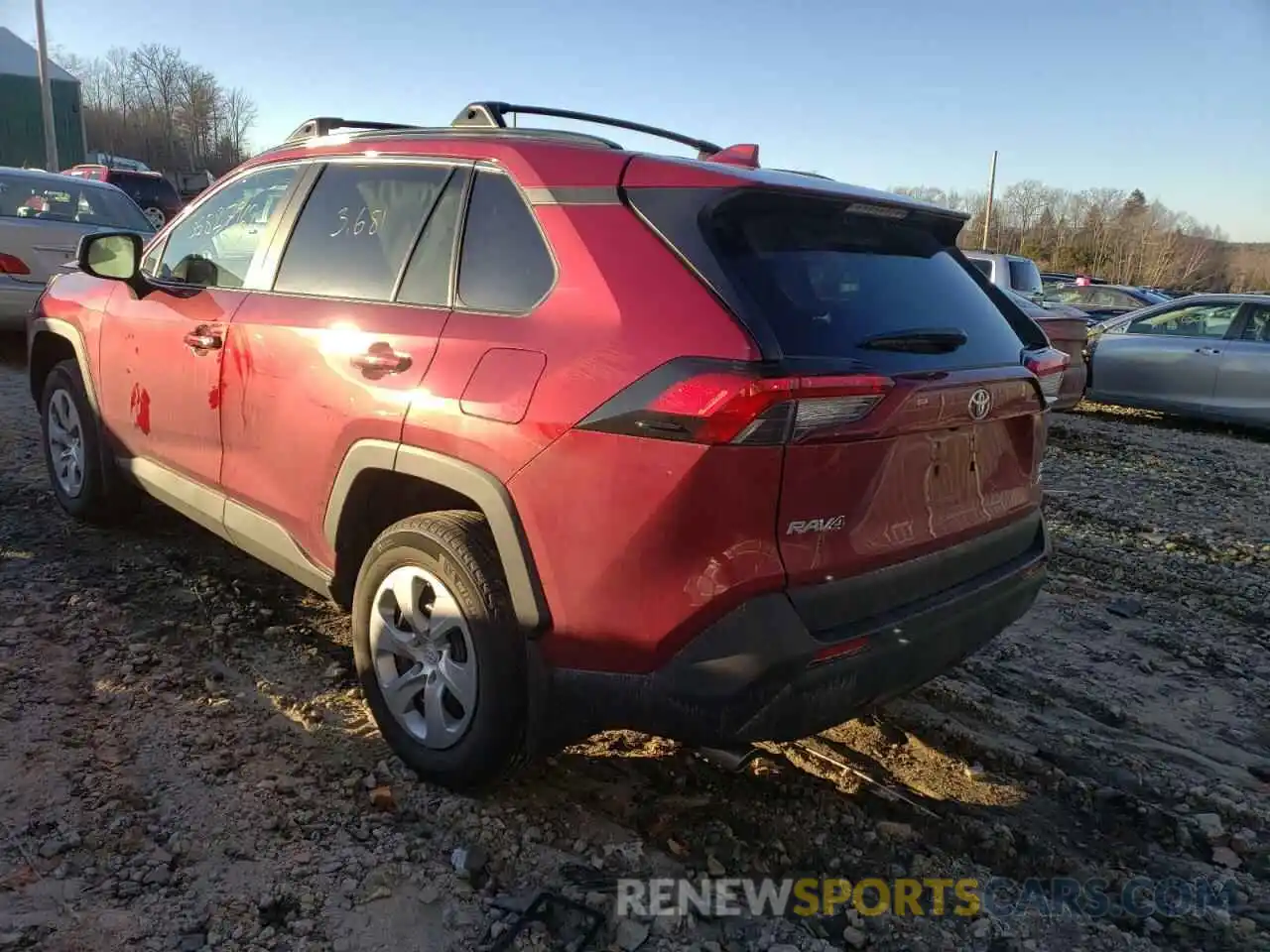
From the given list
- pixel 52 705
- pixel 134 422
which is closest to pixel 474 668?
pixel 52 705

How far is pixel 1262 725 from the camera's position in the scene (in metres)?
3.43

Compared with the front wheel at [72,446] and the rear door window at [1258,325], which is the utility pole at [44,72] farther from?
the rear door window at [1258,325]

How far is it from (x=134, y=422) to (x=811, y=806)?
3.24m

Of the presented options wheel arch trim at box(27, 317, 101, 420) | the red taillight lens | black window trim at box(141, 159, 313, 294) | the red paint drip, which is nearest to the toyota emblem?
black window trim at box(141, 159, 313, 294)

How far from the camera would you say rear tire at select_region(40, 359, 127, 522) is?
175 inches

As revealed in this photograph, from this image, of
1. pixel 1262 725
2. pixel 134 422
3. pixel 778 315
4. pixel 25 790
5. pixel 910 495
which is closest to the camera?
pixel 778 315

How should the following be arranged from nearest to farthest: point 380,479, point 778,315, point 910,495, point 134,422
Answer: point 778,315 → point 910,495 → point 380,479 → point 134,422

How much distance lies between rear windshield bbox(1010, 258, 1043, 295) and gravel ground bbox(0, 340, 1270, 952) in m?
8.31

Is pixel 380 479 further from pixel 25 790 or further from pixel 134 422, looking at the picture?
pixel 134 422

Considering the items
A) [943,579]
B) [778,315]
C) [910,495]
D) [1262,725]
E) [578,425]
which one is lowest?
[1262,725]

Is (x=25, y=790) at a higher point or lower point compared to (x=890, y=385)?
lower

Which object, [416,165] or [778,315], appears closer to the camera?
[778,315]

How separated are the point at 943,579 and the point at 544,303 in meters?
1.30

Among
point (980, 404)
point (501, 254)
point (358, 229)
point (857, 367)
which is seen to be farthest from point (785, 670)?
point (358, 229)
